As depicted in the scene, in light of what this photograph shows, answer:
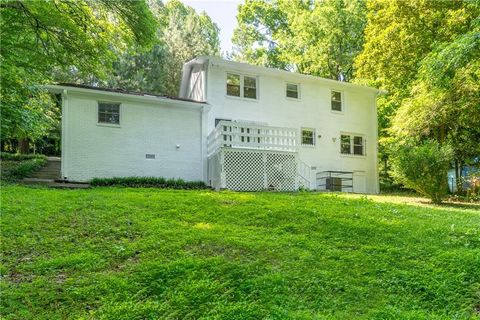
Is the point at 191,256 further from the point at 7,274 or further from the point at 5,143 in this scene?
the point at 5,143

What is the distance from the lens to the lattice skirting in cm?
1329

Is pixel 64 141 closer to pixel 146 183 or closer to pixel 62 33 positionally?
pixel 146 183

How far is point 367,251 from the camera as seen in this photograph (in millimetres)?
5289

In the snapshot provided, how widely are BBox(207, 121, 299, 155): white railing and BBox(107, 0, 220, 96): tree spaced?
1143 centimetres

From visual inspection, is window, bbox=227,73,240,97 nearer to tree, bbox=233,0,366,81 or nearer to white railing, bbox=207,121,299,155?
white railing, bbox=207,121,299,155

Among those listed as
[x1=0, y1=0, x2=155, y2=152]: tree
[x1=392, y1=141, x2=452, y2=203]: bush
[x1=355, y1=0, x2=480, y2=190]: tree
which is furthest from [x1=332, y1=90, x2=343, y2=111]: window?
[x1=0, y1=0, x2=155, y2=152]: tree

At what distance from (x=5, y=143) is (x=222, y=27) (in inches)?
885

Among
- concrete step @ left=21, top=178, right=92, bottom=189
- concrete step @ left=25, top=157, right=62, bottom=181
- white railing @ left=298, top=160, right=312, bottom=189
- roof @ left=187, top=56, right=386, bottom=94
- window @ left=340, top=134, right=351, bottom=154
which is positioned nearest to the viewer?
concrete step @ left=21, top=178, right=92, bottom=189

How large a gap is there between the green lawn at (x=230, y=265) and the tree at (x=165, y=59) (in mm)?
18918

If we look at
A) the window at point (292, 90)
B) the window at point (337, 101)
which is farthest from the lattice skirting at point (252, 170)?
the window at point (337, 101)

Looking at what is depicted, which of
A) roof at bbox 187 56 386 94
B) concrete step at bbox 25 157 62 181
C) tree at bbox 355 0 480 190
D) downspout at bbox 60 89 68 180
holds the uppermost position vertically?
tree at bbox 355 0 480 190

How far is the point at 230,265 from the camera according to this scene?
447cm

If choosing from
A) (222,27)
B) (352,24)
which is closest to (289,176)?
(352,24)

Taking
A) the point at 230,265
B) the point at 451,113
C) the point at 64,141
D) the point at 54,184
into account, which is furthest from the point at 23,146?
the point at 451,113
